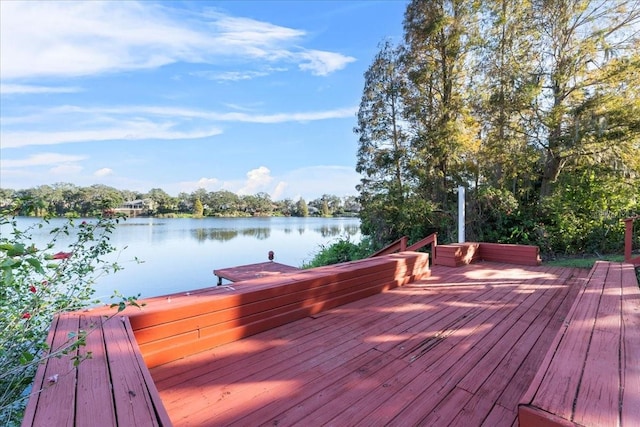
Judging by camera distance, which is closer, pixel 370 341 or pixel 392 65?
pixel 370 341

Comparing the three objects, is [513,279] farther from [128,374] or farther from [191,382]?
[128,374]

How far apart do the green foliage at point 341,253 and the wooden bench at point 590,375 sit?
27.4ft

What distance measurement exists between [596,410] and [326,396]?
1.21m

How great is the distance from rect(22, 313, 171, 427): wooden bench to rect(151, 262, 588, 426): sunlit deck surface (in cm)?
42

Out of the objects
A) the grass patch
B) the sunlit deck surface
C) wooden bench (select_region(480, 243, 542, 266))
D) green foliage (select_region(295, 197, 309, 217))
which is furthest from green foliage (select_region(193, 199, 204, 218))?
the sunlit deck surface

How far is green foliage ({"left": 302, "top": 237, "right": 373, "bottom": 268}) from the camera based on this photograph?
10.6m

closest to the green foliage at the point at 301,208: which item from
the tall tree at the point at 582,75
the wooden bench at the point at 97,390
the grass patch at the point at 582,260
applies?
the tall tree at the point at 582,75

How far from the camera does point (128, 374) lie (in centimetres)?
127

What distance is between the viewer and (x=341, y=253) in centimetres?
1113

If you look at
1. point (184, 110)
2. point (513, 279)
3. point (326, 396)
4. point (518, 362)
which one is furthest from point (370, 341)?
point (184, 110)

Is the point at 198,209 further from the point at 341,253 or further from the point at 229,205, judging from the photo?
the point at 341,253

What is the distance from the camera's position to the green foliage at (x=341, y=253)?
10578 millimetres

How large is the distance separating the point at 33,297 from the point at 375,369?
7.80 ft

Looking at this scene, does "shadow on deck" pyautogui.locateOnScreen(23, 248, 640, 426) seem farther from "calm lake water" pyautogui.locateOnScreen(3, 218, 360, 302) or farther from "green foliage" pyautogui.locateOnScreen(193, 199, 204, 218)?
"green foliage" pyautogui.locateOnScreen(193, 199, 204, 218)
